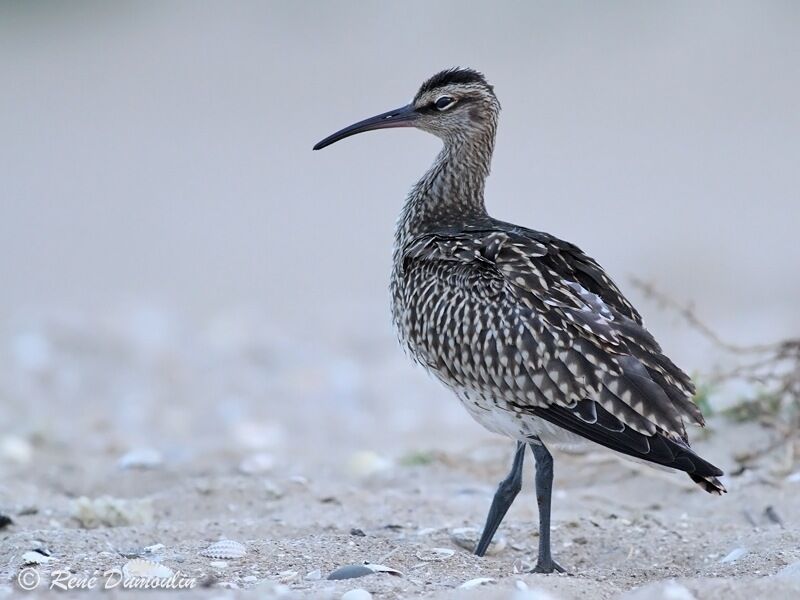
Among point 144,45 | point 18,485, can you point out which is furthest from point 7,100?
point 18,485

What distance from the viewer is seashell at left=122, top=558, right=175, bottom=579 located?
6012mm

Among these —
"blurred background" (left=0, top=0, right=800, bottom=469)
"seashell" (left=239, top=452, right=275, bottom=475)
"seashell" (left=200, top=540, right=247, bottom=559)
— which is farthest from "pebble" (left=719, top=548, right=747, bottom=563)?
"blurred background" (left=0, top=0, right=800, bottom=469)

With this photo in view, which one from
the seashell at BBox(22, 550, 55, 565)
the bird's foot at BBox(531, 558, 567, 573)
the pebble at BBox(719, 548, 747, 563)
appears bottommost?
the bird's foot at BBox(531, 558, 567, 573)

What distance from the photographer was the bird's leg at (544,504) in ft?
22.0

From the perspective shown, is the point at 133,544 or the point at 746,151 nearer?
the point at 133,544

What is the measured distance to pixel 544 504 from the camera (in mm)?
6789

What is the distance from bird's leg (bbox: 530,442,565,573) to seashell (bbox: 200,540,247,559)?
1.28 m

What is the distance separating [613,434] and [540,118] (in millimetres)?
16612

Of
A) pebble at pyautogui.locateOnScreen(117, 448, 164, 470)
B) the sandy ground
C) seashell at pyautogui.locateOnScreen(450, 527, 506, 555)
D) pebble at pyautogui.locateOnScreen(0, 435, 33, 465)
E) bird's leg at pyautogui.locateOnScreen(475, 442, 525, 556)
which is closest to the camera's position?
the sandy ground

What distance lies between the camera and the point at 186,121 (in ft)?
74.7

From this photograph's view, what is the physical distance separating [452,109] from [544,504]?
2.49m

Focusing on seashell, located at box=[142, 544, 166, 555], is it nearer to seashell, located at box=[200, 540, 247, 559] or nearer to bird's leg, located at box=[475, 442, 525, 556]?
seashell, located at box=[200, 540, 247, 559]

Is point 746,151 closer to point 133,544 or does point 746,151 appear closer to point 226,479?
point 226,479

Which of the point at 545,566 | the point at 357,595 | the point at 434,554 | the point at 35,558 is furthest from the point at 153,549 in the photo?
the point at 545,566
